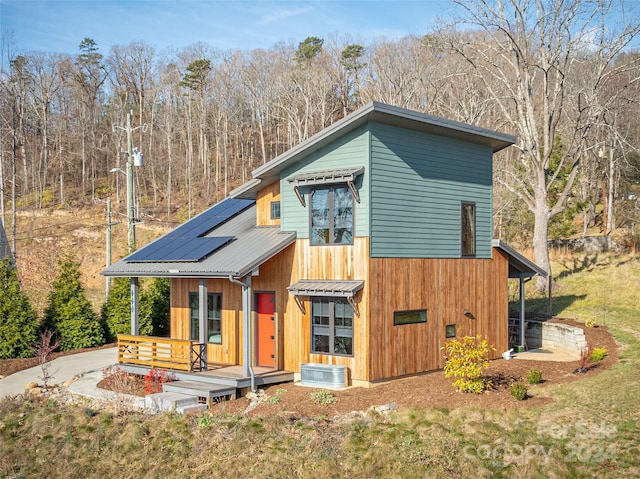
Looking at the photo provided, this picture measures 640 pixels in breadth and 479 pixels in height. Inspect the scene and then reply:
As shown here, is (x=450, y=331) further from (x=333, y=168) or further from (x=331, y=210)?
(x=333, y=168)

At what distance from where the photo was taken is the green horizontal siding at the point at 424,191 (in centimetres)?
1642

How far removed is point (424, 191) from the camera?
57.9 ft

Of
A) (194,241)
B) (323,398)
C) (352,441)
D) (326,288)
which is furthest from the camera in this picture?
(194,241)

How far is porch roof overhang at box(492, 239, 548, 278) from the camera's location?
20344mm

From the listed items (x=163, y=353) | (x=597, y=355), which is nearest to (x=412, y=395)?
(x=597, y=355)

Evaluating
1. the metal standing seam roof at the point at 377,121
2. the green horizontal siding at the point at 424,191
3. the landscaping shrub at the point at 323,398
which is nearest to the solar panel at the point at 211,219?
the metal standing seam roof at the point at 377,121

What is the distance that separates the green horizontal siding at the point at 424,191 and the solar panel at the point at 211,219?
6698mm

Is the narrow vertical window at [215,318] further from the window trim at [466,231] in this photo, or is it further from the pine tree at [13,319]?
the window trim at [466,231]

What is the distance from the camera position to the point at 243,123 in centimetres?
6184

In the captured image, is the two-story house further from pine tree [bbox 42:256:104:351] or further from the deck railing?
pine tree [bbox 42:256:104:351]

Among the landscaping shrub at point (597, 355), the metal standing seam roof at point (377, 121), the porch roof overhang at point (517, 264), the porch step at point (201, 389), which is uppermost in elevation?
the metal standing seam roof at point (377, 121)

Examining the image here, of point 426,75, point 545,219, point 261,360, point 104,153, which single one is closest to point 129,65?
point 104,153

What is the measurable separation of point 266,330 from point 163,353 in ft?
9.49

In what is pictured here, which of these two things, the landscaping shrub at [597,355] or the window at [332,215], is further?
the landscaping shrub at [597,355]
